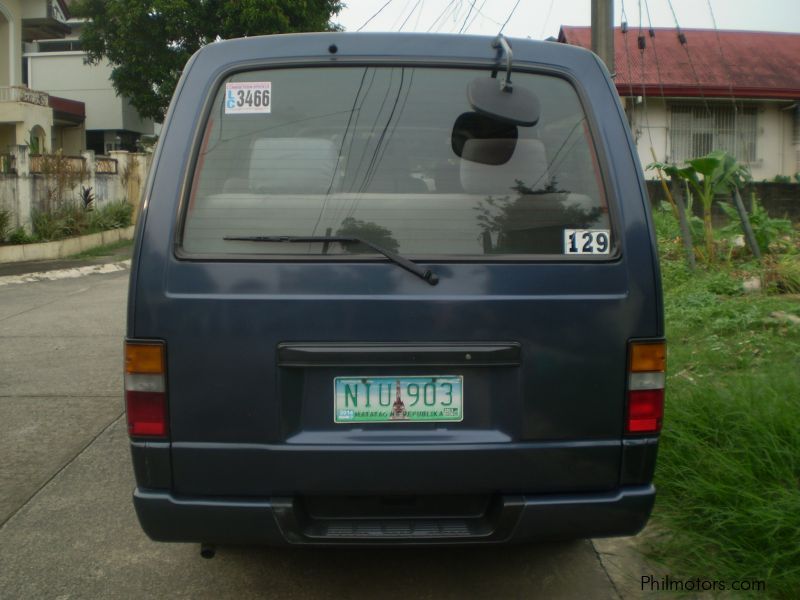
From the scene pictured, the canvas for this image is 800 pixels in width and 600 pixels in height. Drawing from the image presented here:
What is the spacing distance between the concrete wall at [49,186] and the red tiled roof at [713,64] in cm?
1036

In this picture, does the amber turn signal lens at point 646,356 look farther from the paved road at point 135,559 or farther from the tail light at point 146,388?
the tail light at point 146,388

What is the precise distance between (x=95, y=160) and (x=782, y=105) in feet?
47.6

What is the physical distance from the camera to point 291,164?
2846 mm

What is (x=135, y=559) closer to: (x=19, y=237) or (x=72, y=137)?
(x=19, y=237)

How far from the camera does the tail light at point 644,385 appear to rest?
8.98 feet

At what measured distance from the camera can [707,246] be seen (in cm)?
844

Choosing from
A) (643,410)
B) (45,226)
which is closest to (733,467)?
(643,410)

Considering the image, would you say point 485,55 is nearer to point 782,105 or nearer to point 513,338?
point 513,338

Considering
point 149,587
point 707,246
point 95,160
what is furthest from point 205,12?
point 149,587

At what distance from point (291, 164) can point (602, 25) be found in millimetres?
4555

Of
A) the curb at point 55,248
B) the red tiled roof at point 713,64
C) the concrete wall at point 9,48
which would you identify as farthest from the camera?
the concrete wall at point 9,48

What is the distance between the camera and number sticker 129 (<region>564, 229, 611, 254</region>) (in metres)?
2.76

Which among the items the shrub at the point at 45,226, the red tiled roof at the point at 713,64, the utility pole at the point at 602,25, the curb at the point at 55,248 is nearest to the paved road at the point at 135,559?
the utility pole at the point at 602,25

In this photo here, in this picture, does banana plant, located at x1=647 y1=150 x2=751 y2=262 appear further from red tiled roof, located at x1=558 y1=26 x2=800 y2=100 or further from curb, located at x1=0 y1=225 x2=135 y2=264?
curb, located at x1=0 y1=225 x2=135 y2=264
